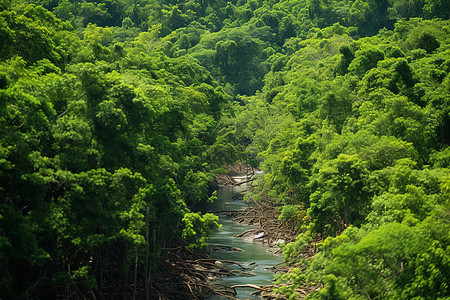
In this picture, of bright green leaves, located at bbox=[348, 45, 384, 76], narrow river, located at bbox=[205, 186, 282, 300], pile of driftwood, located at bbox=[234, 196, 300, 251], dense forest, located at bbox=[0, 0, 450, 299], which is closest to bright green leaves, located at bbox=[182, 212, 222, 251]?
dense forest, located at bbox=[0, 0, 450, 299]

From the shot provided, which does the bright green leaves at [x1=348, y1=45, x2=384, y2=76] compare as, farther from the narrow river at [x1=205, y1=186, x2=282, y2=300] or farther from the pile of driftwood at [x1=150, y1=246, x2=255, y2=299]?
the pile of driftwood at [x1=150, y1=246, x2=255, y2=299]

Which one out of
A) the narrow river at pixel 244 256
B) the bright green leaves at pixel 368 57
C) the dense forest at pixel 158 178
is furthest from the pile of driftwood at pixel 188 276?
the bright green leaves at pixel 368 57

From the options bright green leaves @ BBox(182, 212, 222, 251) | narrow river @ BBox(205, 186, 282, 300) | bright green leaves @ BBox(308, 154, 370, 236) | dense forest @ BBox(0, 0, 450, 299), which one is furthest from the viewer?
narrow river @ BBox(205, 186, 282, 300)

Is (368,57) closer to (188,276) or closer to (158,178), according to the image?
(158,178)

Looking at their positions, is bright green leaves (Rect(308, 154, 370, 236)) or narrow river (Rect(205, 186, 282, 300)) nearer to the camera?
bright green leaves (Rect(308, 154, 370, 236))

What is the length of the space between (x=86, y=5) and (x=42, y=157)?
87343mm

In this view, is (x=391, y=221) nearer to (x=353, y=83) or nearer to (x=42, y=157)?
(x=42, y=157)

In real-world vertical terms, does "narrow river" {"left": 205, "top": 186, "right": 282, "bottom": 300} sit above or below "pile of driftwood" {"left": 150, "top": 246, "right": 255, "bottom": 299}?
below

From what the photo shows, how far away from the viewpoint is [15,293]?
14930 mm

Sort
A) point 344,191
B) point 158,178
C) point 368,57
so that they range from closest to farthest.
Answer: point 344,191 → point 158,178 → point 368,57

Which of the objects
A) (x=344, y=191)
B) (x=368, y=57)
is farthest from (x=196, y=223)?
(x=368, y=57)

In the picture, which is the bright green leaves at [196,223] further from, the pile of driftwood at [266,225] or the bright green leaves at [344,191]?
the pile of driftwood at [266,225]

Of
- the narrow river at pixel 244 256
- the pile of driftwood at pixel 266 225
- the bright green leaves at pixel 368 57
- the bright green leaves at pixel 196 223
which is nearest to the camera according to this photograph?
the bright green leaves at pixel 196 223

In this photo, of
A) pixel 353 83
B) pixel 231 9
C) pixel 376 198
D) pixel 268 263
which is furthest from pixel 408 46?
pixel 231 9
